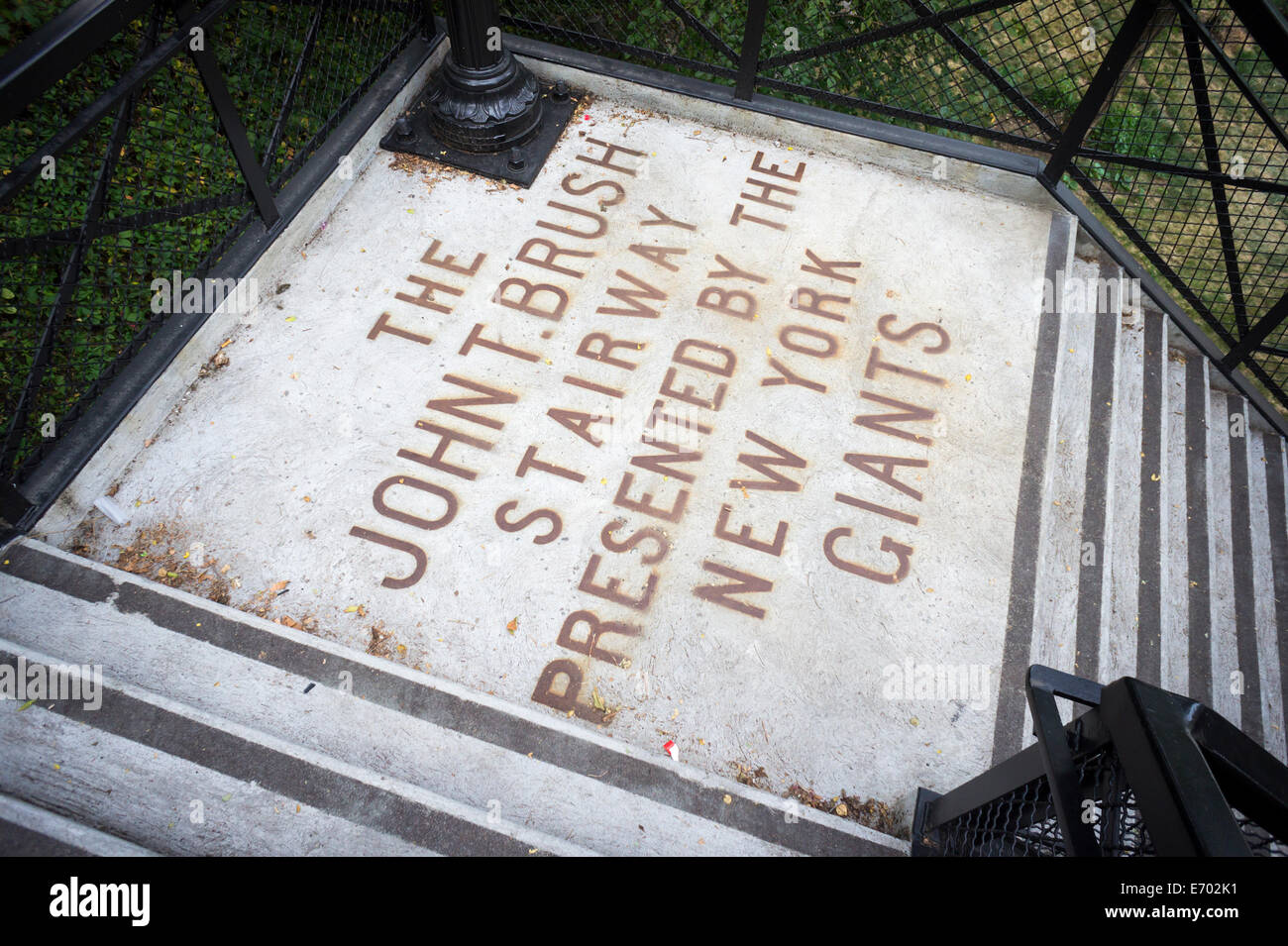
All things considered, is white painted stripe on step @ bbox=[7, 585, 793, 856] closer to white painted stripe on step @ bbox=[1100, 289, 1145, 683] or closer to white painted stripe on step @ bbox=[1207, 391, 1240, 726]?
white painted stripe on step @ bbox=[1100, 289, 1145, 683]

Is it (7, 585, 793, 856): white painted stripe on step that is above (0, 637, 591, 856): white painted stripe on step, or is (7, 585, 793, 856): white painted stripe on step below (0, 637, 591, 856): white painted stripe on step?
above

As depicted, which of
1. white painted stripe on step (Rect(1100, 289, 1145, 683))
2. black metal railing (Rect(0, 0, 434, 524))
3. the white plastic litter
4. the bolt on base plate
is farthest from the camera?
the bolt on base plate

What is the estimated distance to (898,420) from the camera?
4.30 meters

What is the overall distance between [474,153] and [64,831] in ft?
14.0

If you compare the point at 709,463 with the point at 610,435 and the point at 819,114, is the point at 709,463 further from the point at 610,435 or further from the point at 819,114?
the point at 819,114

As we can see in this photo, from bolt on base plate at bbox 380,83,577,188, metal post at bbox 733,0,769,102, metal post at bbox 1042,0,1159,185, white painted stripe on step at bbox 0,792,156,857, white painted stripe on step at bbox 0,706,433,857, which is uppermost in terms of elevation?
metal post at bbox 733,0,769,102

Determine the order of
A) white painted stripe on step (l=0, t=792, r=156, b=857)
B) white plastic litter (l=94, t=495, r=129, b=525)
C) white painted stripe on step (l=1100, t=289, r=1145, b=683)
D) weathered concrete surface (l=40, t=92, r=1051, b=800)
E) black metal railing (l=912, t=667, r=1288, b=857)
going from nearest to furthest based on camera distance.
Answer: black metal railing (l=912, t=667, r=1288, b=857), white painted stripe on step (l=0, t=792, r=156, b=857), weathered concrete surface (l=40, t=92, r=1051, b=800), white plastic litter (l=94, t=495, r=129, b=525), white painted stripe on step (l=1100, t=289, r=1145, b=683)

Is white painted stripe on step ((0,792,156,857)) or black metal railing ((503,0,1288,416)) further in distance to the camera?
black metal railing ((503,0,1288,416))

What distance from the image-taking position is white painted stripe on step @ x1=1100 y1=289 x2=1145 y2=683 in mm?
3848

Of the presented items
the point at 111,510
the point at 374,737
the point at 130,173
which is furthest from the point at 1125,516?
the point at 130,173

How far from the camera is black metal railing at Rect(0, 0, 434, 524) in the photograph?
3.25 m

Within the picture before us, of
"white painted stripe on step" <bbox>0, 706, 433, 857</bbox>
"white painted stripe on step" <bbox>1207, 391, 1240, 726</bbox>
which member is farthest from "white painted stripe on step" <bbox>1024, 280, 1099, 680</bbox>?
"white painted stripe on step" <bbox>0, 706, 433, 857</bbox>

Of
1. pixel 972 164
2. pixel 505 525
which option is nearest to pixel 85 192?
pixel 505 525
